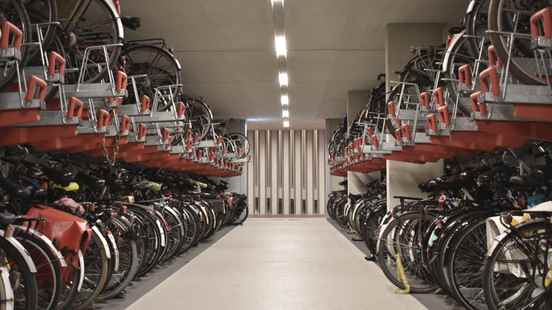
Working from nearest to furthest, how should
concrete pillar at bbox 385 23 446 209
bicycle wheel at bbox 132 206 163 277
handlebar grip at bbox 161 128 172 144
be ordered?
bicycle wheel at bbox 132 206 163 277 < handlebar grip at bbox 161 128 172 144 < concrete pillar at bbox 385 23 446 209

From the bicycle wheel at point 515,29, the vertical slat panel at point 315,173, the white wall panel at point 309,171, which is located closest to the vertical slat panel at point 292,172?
the white wall panel at point 309,171

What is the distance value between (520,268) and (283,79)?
24.8 ft

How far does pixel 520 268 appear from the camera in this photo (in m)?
3.10

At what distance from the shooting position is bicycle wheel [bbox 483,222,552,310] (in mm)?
2969

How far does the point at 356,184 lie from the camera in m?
12.4

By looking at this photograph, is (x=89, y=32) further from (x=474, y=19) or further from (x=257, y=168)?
(x=257, y=168)

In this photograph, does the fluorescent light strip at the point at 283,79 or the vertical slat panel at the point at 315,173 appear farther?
the vertical slat panel at the point at 315,173

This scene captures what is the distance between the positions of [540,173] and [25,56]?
10.0ft

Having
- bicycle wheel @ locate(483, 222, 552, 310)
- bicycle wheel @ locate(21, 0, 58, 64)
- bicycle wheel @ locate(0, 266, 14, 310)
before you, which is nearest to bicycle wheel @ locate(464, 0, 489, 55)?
bicycle wheel @ locate(483, 222, 552, 310)

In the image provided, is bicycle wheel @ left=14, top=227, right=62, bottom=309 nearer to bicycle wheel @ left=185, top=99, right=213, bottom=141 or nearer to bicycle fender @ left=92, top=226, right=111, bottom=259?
bicycle fender @ left=92, top=226, right=111, bottom=259

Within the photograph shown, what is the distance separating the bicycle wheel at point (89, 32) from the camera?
172 inches

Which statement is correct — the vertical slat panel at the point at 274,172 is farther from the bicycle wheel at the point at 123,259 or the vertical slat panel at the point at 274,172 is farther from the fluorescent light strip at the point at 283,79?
the bicycle wheel at the point at 123,259

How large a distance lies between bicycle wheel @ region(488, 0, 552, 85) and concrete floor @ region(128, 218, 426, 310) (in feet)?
6.40

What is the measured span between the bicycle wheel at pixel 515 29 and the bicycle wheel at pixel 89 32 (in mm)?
2449
